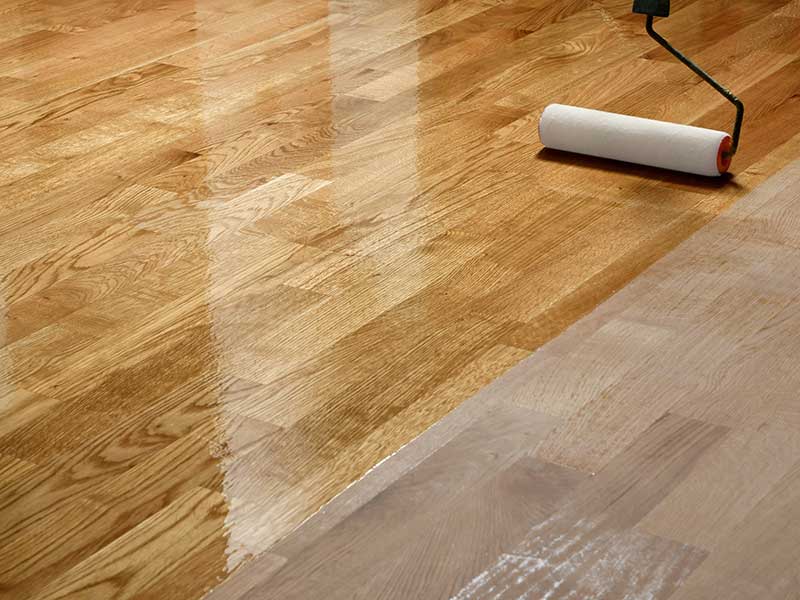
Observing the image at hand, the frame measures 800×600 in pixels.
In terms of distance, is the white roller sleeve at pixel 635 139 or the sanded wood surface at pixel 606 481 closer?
the sanded wood surface at pixel 606 481

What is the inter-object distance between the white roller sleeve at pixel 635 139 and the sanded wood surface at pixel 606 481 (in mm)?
431

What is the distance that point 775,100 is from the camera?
2814mm

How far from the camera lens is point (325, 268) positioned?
6.92 feet

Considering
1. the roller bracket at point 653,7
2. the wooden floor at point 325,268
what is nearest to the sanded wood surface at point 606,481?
the wooden floor at point 325,268

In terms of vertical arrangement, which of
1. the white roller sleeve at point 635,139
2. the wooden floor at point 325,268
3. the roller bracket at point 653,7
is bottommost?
the wooden floor at point 325,268

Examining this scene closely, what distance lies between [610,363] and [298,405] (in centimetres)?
41

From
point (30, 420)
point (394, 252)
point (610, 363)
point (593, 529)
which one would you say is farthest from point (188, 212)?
point (593, 529)

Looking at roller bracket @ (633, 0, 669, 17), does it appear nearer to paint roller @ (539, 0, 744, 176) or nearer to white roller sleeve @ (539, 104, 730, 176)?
paint roller @ (539, 0, 744, 176)

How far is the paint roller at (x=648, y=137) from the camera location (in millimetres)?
2359

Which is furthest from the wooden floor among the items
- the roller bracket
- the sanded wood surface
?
the roller bracket

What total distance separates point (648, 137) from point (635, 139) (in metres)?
0.02

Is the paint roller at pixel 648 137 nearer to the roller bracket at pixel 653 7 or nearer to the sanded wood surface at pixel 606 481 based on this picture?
the roller bracket at pixel 653 7

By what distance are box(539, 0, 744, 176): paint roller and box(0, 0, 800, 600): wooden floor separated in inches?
1.5

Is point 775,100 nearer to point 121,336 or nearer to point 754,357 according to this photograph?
point 754,357
